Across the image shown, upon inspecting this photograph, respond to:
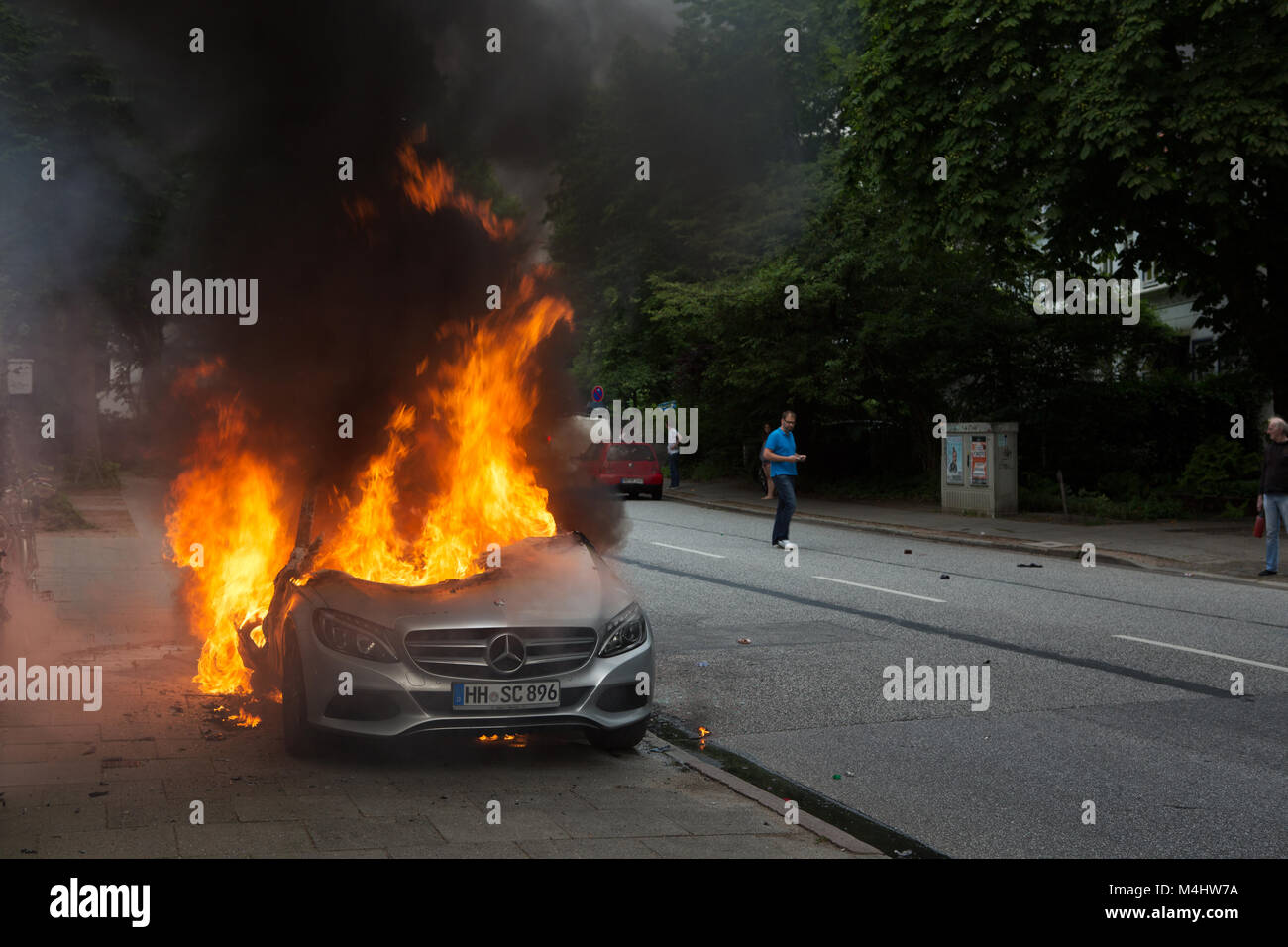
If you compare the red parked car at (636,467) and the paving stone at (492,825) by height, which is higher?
the red parked car at (636,467)

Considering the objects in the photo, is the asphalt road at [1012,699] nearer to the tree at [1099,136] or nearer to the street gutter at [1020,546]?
the street gutter at [1020,546]

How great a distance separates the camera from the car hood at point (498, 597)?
6109 mm

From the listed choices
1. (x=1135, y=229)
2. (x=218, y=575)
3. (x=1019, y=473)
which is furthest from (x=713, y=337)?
(x=218, y=575)

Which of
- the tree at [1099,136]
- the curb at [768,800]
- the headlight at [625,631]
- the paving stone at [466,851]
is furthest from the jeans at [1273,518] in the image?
the paving stone at [466,851]

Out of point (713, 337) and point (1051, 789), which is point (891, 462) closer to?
point (713, 337)

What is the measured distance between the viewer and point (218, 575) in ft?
27.8

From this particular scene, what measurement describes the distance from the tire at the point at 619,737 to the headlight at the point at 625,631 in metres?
0.38

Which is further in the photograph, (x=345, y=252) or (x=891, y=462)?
(x=891, y=462)

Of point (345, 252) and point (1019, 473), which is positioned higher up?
point (345, 252)

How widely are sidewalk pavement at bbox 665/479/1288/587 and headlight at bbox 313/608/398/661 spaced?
11741 mm

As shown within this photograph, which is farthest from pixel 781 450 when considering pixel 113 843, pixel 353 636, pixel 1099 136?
pixel 113 843

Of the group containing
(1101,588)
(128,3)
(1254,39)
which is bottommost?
(1101,588)

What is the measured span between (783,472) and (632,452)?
491 inches

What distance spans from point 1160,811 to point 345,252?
523cm
